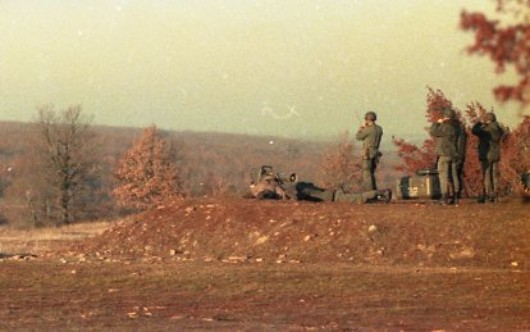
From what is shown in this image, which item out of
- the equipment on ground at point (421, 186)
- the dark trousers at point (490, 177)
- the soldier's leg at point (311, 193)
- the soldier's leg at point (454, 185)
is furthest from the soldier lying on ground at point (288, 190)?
the dark trousers at point (490, 177)

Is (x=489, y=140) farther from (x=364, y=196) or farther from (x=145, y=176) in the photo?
(x=145, y=176)

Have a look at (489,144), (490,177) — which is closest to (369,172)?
(489,144)

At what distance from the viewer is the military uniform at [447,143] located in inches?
1048

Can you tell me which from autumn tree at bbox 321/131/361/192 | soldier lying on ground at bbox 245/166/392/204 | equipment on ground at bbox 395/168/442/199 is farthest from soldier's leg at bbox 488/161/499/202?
autumn tree at bbox 321/131/361/192

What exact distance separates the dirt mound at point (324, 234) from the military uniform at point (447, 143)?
3.06ft

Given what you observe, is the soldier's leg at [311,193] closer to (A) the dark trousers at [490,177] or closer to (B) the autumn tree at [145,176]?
(A) the dark trousers at [490,177]

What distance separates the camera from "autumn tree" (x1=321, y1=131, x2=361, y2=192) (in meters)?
64.5

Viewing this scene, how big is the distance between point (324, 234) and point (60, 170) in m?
48.9

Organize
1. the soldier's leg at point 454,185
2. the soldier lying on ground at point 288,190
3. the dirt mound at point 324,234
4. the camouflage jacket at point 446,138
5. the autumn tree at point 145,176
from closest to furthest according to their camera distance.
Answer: the dirt mound at point 324,234, the camouflage jacket at point 446,138, the soldier's leg at point 454,185, the soldier lying on ground at point 288,190, the autumn tree at point 145,176

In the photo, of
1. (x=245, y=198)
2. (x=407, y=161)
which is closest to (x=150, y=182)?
(x=407, y=161)

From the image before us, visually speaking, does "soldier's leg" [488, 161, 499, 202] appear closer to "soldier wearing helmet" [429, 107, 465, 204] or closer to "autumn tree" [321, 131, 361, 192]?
"soldier wearing helmet" [429, 107, 465, 204]

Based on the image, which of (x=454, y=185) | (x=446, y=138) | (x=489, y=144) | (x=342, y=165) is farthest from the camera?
(x=342, y=165)

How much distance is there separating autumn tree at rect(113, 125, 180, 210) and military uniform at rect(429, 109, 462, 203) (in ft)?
147

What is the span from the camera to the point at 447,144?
26625 millimetres
